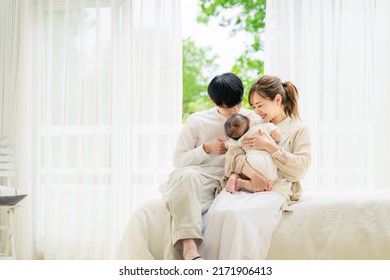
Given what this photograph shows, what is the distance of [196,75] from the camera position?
832 cm

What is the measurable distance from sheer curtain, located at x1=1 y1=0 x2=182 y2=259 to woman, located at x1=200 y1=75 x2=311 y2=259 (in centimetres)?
115

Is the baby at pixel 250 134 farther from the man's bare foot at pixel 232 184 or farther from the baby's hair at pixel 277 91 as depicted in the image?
the baby's hair at pixel 277 91

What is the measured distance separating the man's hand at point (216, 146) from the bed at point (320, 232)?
0.36 meters

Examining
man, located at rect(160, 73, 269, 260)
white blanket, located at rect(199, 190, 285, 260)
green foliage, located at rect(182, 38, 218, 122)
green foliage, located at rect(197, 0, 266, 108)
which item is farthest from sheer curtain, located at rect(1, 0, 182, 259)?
green foliage, located at rect(182, 38, 218, 122)

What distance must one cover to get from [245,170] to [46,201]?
1.89m

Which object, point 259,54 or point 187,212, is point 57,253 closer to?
point 187,212

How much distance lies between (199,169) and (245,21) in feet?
16.3

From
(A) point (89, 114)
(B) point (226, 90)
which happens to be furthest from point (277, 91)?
(A) point (89, 114)

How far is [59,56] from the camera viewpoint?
379cm

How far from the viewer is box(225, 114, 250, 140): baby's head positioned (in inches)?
94.9

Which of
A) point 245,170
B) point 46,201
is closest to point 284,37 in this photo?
point 245,170

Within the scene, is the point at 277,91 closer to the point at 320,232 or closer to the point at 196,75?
the point at 320,232

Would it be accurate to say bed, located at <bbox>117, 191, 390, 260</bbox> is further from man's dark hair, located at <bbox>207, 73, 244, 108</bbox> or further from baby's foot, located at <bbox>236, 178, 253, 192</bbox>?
man's dark hair, located at <bbox>207, 73, 244, 108</bbox>
